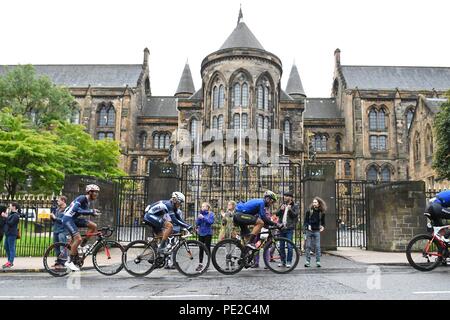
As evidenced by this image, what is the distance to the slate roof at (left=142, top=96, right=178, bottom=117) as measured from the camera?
206 ft

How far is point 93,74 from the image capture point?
208 feet

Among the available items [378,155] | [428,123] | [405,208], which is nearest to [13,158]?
[405,208]

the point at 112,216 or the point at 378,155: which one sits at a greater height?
the point at 378,155

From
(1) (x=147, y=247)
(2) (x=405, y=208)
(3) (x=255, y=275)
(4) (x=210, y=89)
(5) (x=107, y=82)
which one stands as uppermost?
(5) (x=107, y=82)

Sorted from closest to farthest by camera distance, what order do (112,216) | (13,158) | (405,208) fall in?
1. (405,208)
2. (112,216)
3. (13,158)

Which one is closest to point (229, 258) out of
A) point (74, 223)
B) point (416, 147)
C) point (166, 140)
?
point (74, 223)

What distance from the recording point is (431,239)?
9.00m

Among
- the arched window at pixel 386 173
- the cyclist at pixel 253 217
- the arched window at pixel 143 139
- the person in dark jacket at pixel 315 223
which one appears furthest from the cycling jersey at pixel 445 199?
the arched window at pixel 143 139

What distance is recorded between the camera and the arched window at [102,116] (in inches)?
2357

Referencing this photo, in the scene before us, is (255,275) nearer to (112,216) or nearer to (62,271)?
(62,271)

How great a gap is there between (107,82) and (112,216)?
161 feet

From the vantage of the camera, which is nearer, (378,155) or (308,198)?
(308,198)

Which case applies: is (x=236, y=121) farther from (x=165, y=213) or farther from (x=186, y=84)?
(x=165, y=213)
